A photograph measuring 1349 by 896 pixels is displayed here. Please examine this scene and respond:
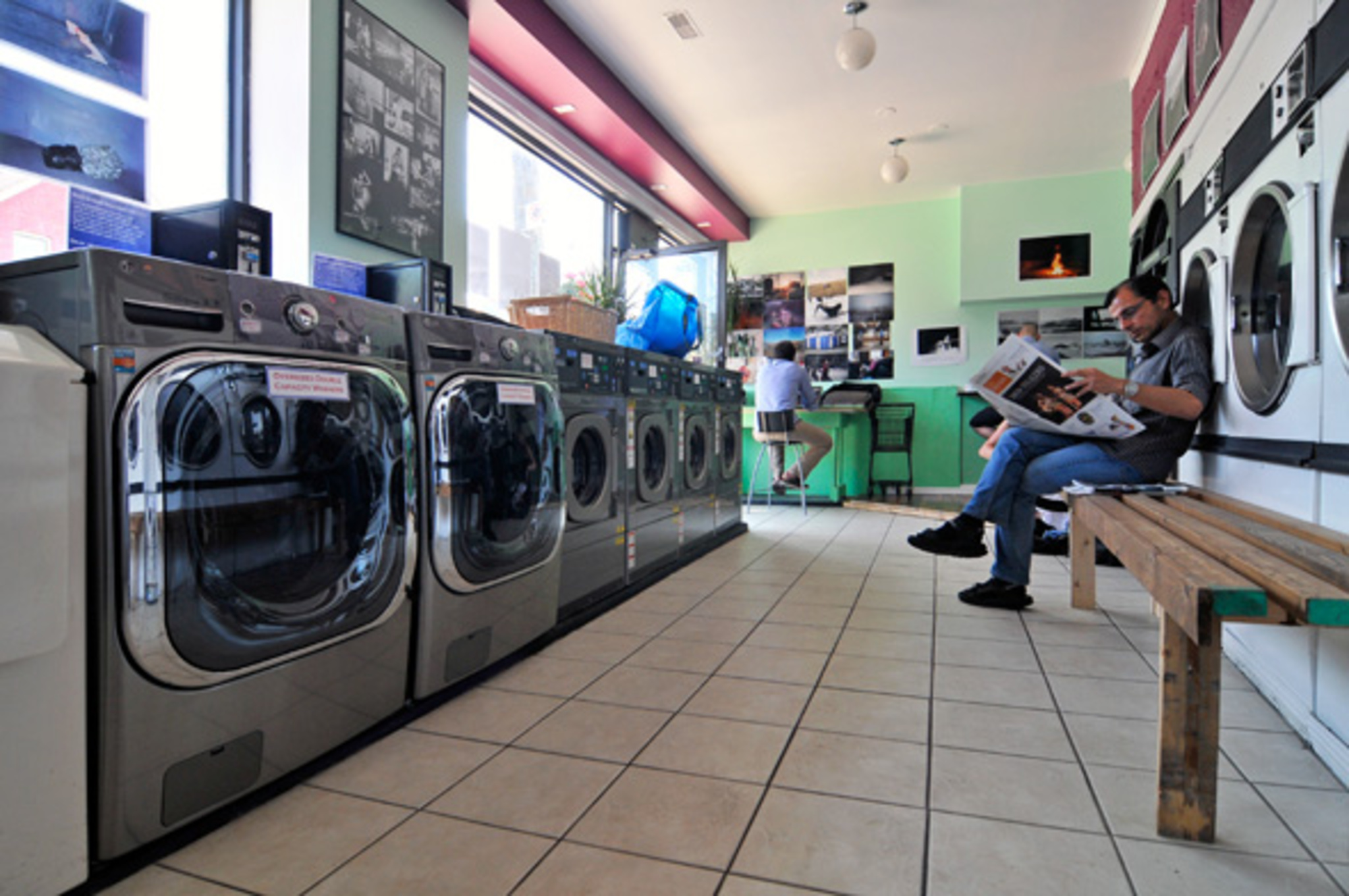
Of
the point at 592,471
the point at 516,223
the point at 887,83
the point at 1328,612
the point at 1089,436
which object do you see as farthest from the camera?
the point at 887,83

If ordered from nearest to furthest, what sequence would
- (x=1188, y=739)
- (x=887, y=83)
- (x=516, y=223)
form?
(x=1188, y=739), (x=516, y=223), (x=887, y=83)

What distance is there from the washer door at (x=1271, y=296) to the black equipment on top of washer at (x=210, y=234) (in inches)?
93.1

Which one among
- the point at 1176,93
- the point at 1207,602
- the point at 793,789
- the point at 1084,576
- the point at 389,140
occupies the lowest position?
the point at 793,789

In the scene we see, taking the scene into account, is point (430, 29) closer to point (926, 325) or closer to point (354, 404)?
point (354, 404)

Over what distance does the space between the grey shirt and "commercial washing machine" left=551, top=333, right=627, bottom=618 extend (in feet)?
5.79

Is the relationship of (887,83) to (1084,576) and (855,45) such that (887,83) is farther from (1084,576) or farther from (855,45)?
(1084,576)

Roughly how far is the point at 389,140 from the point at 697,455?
2.04 meters

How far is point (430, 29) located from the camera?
3.18 m

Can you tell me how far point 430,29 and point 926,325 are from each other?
550cm

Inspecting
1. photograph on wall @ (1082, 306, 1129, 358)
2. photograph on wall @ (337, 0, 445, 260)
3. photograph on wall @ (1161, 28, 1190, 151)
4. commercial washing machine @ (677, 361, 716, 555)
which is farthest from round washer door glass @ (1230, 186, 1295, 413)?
photograph on wall @ (1082, 306, 1129, 358)

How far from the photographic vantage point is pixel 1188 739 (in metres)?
1.18

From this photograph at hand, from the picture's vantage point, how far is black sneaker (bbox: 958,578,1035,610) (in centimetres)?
264

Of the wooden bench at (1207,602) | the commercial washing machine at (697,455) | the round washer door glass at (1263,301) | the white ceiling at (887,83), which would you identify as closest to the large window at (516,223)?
the white ceiling at (887,83)

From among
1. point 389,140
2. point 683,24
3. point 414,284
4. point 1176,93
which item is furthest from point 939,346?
point 414,284
